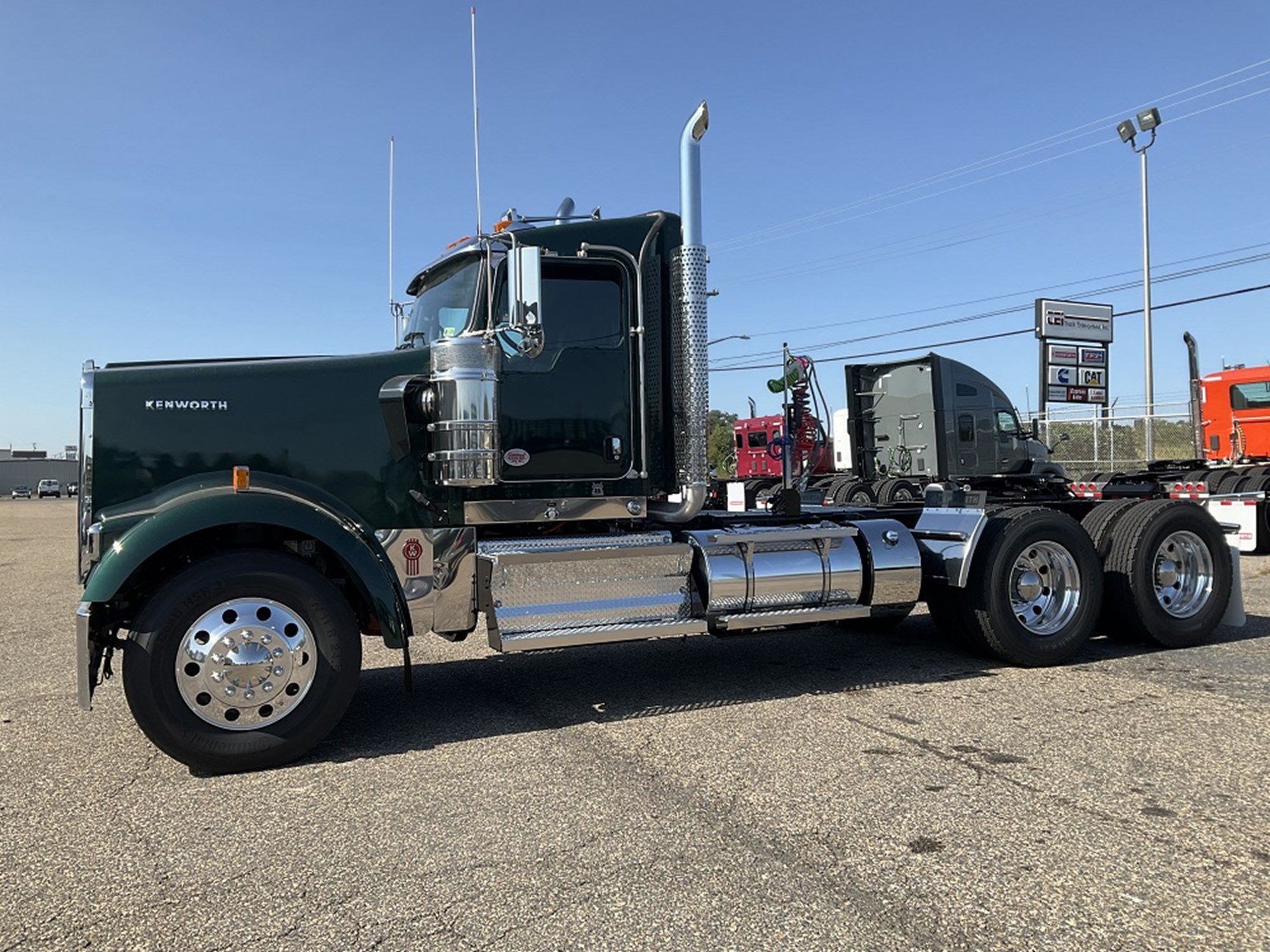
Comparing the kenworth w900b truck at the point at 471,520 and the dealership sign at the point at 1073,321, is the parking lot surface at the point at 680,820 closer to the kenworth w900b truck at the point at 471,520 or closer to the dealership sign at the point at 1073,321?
the kenworth w900b truck at the point at 471,520

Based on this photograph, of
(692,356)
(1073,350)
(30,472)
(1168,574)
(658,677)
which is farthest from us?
(30,472)

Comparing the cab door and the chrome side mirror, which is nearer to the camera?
the chrome side mirror

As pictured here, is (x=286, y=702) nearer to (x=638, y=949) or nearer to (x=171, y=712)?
(x=171, y=712)

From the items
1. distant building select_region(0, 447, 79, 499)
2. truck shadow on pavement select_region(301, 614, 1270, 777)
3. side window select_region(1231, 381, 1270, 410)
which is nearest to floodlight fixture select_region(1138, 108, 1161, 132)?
side window select_region(1231, 381, 1270, 410)

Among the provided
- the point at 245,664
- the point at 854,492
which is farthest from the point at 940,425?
the point at 245,664

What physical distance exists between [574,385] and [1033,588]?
11.6 feet

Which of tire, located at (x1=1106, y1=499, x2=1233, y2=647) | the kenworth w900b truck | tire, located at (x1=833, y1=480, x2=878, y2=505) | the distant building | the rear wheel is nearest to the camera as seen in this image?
the kenworth w900b truck

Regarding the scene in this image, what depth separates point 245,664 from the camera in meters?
4.35

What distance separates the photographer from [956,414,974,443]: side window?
52.3 ft

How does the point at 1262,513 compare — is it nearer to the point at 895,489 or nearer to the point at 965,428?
the point at 965,428

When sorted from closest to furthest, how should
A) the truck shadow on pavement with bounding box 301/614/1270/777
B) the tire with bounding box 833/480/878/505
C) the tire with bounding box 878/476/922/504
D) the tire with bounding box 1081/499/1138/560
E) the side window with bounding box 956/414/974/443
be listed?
the truck shadow on pavement with bounding box 301/614/1270/777 → the tire with bounding box 1081/499/1138/560 → the tire with bounding box 878/476/922/504 → the side window with bounding box 956/414/974/443 → the tire with bounding box 833/480/878/505

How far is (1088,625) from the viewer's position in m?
6.41

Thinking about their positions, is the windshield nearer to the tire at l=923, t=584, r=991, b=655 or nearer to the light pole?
the tire at l=923, t=584, r=991, b=655

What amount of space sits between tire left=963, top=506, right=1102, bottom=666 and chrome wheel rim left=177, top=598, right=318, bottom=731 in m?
4.24
